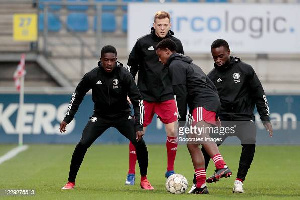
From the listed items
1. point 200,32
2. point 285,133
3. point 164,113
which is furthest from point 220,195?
point 200,32

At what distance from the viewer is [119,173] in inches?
633

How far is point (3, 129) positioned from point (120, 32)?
6.20 m

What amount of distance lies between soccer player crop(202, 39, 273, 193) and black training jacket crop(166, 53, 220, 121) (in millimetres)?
644

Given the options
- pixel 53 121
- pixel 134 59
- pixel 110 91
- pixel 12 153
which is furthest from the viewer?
pixel 53 121

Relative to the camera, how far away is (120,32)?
29.2m

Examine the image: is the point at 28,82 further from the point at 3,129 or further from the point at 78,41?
the point at 3,129

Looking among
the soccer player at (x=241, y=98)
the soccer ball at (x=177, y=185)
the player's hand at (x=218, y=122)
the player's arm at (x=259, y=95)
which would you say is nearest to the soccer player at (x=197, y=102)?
the soccer ball at (x=177, y=185)

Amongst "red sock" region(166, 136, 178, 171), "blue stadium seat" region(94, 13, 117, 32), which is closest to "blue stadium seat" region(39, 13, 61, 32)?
"blue stadium seat" region(94, 13, 117, 32)

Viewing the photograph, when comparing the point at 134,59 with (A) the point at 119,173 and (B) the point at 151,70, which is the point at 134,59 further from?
(A) the point at 119,173

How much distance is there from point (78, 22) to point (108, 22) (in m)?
0.96

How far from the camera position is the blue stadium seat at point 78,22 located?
29.4 meters

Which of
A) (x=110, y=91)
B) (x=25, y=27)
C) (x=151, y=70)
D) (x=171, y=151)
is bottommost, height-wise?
(x=171, y=151)

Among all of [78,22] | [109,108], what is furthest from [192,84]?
[78,22]

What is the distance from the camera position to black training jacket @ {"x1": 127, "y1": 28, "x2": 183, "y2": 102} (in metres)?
14.2
